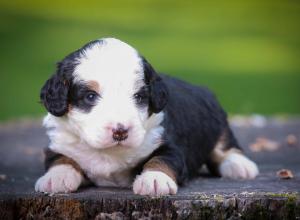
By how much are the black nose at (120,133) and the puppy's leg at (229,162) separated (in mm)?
2012

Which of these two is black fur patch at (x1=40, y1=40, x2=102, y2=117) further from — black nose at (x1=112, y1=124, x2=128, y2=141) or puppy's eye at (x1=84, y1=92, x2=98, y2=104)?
Answer: black nose at (x1=112, y1=124, x2=128, y2=141)

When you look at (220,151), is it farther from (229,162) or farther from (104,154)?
(104,154)

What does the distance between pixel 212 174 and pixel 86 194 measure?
2.55 meters

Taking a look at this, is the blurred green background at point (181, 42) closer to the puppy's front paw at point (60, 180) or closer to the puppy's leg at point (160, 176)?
the puppy's leg at point (160, 176)

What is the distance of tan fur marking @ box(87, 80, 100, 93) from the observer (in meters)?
6.81

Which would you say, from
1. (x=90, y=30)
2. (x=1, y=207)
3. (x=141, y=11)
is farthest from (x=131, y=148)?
(x=141, y=11)

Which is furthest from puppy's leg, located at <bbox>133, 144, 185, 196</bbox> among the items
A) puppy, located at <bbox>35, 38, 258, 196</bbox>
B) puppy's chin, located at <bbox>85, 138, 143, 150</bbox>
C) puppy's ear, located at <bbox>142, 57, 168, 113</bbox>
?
puppy's ear, located at <bbox>142, 57, 168, 113</bbox>

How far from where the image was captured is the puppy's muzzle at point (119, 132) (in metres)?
6.51

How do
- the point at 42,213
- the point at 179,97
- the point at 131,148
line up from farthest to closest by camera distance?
1. the point at 179,97
2. the point at 131,148
3. the point at 42,213

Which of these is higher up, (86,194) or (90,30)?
(90,30)

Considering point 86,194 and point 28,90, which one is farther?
point 28,90

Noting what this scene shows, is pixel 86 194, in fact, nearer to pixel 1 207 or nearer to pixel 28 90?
pixel 1 207

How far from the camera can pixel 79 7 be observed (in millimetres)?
41906

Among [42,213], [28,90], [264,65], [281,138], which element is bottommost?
[42,213]
